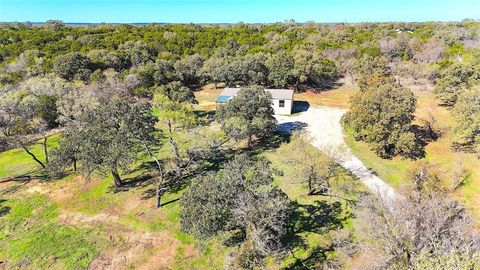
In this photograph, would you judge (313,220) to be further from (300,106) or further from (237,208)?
(300,106)

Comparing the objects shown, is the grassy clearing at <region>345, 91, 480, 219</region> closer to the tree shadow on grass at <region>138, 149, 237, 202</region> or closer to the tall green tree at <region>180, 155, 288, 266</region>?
the tree shadow on grass at <region>138, 149, 237, 202</region>

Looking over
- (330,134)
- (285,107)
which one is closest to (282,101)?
(285,107)

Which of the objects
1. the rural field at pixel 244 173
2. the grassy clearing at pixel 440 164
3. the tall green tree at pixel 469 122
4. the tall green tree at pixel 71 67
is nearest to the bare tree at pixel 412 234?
the rural field at pixel 244 173

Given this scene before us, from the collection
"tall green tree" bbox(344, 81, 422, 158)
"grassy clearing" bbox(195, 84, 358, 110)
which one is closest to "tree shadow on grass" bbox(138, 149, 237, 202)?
"tall green tree" bbox(344, 81, 422, 158)

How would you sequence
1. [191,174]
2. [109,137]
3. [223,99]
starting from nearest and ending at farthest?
[109,137]
[191,174]
[223,99]

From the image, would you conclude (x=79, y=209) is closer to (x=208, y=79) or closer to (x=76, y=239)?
(x=76, y=239)

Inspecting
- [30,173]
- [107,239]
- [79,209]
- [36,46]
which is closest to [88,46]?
[36,46]

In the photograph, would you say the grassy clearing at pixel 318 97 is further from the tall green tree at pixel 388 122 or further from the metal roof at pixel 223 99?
the tall green tree at pixel 388 122
